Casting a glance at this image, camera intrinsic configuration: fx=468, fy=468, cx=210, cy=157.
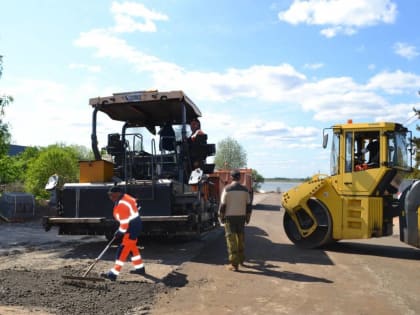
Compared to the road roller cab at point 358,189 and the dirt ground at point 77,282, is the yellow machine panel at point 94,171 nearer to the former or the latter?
the dirt ground at point 77,282

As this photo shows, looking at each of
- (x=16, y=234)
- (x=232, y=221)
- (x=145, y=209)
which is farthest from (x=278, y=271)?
(x=16, y=234)

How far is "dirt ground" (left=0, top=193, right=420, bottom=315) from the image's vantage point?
5.63m

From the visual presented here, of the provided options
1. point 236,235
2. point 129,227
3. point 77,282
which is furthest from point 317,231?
point 77,282

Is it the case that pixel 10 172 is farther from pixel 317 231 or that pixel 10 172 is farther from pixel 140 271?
pixel 140 271

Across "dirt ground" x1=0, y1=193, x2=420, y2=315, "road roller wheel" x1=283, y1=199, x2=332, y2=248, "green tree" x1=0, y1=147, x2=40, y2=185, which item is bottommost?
"dirt ground" x1=0, y1=193, x2=420, y2=315

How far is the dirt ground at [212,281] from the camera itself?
18.5 ft

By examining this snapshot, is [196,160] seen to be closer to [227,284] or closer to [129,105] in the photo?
[129,105]

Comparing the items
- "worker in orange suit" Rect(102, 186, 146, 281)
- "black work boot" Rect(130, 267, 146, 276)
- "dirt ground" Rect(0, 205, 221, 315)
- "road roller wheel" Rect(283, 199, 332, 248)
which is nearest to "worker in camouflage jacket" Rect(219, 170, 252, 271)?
"dirt ground" Rect(0, 205, 221, 315)

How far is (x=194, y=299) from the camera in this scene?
5973 mm

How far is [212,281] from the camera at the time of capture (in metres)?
6.96

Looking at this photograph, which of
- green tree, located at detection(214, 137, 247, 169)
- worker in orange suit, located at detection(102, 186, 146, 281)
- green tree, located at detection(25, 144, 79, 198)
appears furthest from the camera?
green tree, located at detection(214, 137, 247, 169)

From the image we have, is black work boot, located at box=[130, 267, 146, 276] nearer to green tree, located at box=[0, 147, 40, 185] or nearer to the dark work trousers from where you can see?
the dark work trousers

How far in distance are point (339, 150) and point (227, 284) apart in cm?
472

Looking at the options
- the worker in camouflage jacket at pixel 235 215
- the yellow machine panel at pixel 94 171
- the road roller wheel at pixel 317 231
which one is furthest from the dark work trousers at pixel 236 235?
the yellow machine panel at pixel 94 171
